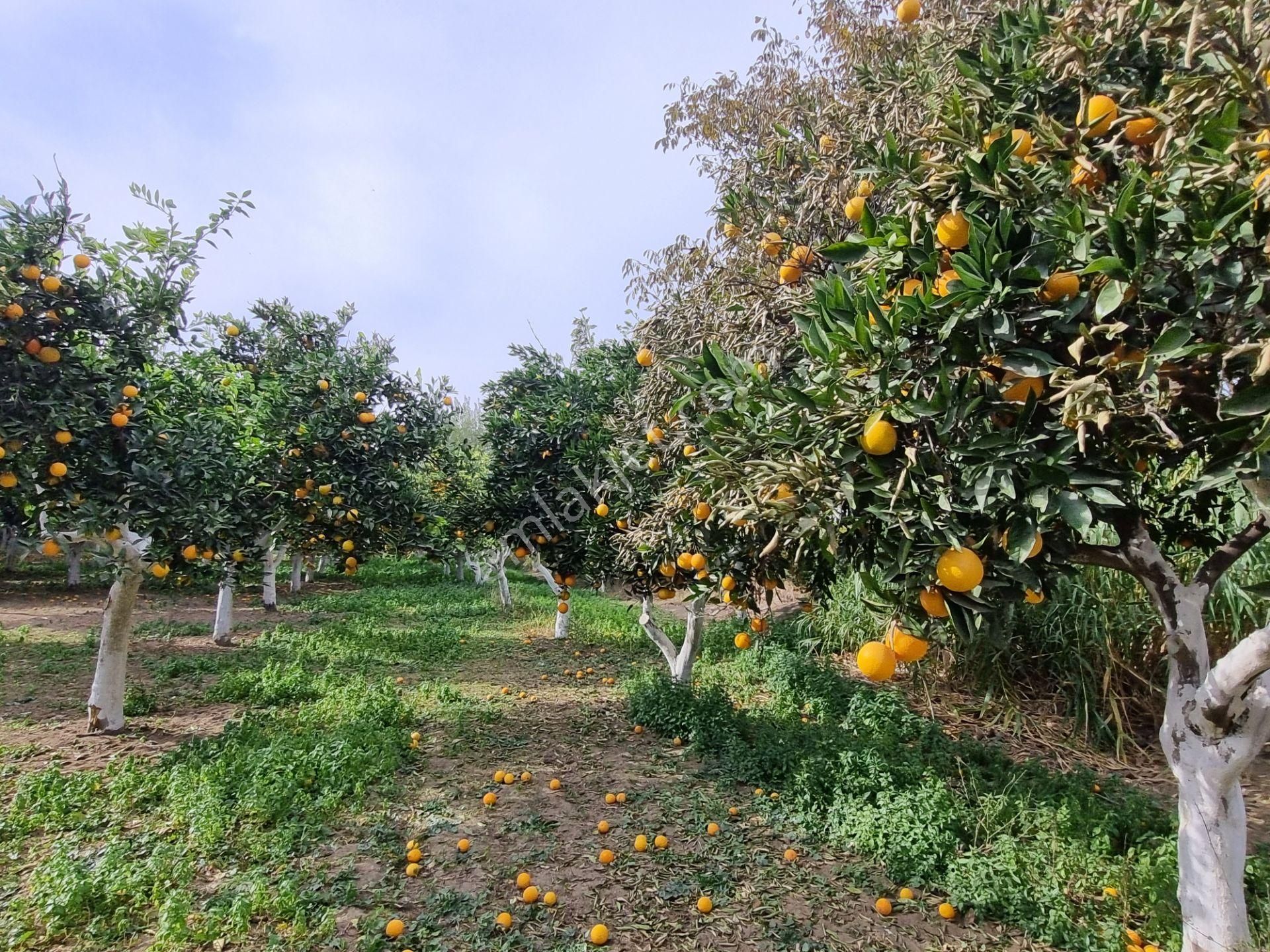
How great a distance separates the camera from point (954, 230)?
72.6 inches

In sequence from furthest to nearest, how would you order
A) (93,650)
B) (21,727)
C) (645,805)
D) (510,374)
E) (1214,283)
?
(93,650), (510,374), (21,727), (645,805), (1214,283)

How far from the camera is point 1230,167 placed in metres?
1.46

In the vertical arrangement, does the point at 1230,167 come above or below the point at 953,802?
above

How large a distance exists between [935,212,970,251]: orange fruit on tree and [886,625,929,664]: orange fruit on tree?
117 cm

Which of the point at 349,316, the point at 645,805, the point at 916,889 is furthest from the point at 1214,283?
the point at 349,316

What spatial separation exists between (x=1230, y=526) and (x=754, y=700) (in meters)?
3.67

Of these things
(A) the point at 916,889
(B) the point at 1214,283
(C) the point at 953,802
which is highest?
(B) the point at 1214,283

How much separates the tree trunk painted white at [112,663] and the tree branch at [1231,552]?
613 centimetres

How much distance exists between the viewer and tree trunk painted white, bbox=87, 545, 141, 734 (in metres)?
4.58

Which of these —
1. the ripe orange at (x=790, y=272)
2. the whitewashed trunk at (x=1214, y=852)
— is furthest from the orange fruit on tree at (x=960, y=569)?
the ripe orange at (x=790, y=272)

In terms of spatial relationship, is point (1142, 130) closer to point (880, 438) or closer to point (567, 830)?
point (880, 438)

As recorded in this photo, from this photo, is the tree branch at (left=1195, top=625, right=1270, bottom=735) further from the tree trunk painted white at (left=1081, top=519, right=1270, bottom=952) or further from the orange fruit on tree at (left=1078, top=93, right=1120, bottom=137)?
the orange fruit on tree at (left=1078, top=93, right=1120, bottom=137)

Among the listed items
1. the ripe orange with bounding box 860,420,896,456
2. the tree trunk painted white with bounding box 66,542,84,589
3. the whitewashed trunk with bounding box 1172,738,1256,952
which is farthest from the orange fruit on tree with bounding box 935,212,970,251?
the tree trunk painted white with bounding box 66,542,84,589

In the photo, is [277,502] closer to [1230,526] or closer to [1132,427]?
[1132,427]
